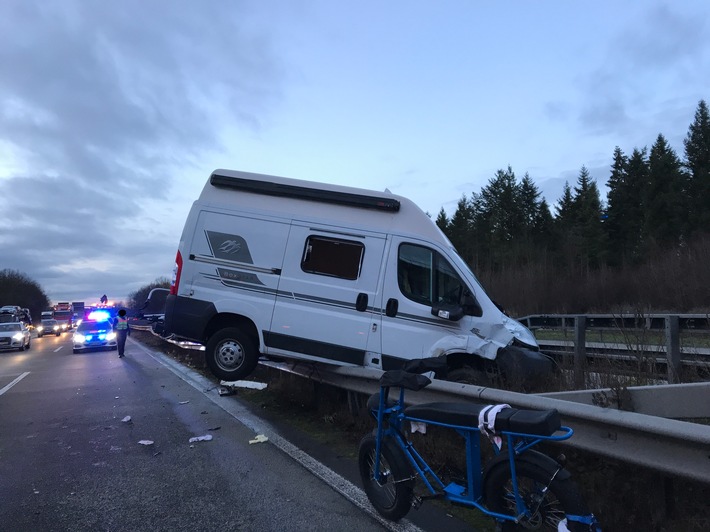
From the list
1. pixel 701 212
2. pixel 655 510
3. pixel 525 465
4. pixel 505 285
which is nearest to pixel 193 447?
pixel 525 465

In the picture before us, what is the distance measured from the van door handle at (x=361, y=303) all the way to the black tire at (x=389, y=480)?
2.58 metres

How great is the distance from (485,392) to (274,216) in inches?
154

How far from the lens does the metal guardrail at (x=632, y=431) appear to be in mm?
2877

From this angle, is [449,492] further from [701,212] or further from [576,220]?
[576,220]

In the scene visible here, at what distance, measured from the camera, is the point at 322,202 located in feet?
23.2

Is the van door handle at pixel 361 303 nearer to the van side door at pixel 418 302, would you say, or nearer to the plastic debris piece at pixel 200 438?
the van side door at pixel 418 302

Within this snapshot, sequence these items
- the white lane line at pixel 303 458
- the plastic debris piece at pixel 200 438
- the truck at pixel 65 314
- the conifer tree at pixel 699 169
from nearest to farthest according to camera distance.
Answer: the white lane line at pixel 303 458
the plastic debris piece at pixel 200 438
the conifer tree at pixel 699 169
the truck at pixel 65 314

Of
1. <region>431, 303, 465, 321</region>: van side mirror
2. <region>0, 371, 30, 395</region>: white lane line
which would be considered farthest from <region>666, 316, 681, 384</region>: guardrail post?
<region>0, 371, 30, 395</region>: white lane line

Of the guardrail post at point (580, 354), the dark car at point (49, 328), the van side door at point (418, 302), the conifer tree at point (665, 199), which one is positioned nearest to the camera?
the guardrail post at point (580, 354)

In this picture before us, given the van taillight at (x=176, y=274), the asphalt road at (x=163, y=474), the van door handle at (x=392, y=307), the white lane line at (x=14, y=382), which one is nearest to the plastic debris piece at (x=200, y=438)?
the asphalt road at (x=163, y=474)

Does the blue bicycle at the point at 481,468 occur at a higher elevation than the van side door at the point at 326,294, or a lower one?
lower

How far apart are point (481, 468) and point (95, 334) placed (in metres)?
24.5

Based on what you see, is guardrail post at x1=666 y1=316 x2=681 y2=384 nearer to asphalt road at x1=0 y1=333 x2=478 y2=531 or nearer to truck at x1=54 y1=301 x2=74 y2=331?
asphalt road at x1=0 y1=333 x2=478 y2=531

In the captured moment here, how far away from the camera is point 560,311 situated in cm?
3591
